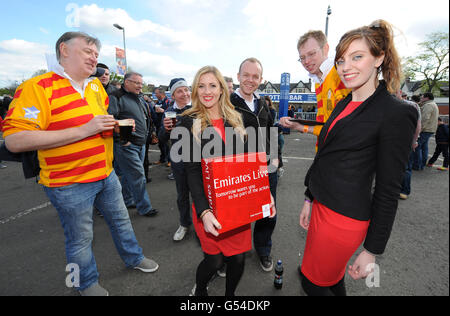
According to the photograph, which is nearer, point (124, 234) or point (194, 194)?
point (194, 194)

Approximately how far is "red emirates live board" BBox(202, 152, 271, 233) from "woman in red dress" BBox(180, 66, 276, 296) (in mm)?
213

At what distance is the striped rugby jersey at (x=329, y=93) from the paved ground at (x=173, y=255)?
3.32 ft

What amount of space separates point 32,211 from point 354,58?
5363 mm

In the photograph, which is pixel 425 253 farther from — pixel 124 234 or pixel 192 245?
pixel 124 234

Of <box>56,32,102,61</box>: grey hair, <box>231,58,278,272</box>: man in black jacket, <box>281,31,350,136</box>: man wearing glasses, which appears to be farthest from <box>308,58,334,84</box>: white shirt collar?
<box>56,32,102,61</box>: grey hair

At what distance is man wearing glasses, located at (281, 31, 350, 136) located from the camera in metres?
1.94

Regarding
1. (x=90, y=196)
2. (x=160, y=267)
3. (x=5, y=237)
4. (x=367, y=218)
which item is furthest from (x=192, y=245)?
(x=5, y=237)

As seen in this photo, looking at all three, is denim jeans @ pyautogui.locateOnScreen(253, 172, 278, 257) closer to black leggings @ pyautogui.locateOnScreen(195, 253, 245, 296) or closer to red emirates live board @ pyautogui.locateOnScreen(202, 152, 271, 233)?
black leggings @ pyautogui.locateOnScreen(195, 253, 245, 296)

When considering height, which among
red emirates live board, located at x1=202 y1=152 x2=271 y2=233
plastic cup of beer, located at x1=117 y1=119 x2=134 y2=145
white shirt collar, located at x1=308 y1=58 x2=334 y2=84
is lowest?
red emirates live board, located at x1=202 y1=152 x2=271 y2=233

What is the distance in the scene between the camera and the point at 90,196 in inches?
77.4

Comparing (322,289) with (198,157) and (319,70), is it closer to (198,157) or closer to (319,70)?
(198,157)

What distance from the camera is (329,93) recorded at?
75.9 inches

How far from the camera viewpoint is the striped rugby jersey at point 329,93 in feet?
5.93

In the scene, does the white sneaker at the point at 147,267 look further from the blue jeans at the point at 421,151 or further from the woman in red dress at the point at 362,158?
the blue jeans at the point at 421,151
